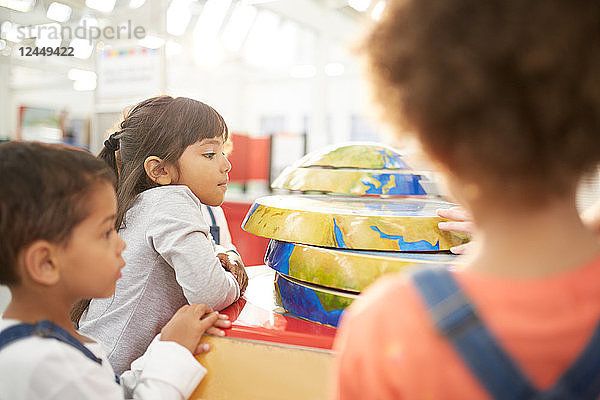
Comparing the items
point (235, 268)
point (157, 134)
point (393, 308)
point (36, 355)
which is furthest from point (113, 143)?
point (393, 308)

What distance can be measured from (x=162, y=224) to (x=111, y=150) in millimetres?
349

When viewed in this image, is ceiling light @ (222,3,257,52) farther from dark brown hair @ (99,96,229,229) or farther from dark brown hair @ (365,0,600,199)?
dark brown hair @ (365,0,600,199)

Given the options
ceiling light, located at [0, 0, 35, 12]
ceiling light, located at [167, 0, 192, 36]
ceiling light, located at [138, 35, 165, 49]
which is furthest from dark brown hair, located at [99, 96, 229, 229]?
ceiling light, located at [167, 0, 192, 36]

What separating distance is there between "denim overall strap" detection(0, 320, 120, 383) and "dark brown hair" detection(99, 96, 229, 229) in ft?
1.22

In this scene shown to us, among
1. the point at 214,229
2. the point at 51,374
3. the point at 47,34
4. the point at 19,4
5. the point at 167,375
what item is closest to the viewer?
the point at 51,374

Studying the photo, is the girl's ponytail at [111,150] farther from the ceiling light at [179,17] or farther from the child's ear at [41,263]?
the ceiling light at [179,17]

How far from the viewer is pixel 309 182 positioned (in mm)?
979

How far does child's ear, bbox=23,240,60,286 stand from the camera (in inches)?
24.4

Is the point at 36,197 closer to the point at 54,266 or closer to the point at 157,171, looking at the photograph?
the point at 54,266

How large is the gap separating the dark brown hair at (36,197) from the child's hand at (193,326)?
23 centimetres

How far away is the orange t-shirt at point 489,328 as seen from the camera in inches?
13.6

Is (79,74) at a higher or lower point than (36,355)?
higher

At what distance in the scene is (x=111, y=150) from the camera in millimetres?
1150

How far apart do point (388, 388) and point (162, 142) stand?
0.78 meters
